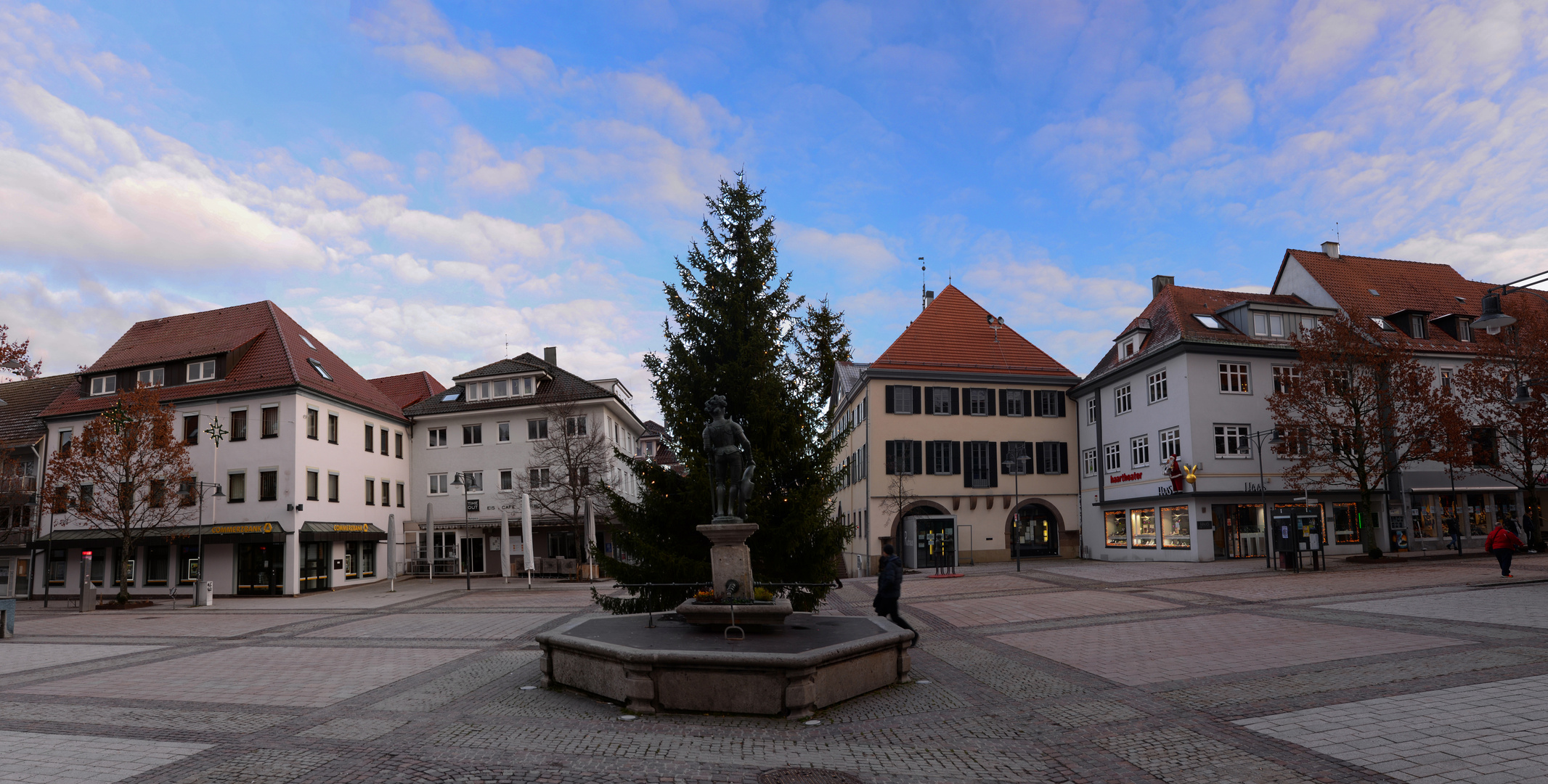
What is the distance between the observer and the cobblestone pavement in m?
7.18

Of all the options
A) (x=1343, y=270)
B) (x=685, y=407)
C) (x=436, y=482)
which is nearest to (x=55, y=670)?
(x=685, y=407)

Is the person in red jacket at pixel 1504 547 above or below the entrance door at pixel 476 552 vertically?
above

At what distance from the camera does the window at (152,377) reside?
3856 centimetres

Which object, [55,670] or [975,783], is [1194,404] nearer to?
Answer: [975,783]

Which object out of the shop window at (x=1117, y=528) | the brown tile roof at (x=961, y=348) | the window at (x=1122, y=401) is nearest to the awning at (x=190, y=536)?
the brown tile roof at (x=961, y=348)

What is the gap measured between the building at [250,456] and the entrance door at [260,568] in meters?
0.04

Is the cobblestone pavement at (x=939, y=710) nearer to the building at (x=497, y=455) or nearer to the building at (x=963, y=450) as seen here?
the building at (x=963, y=450)

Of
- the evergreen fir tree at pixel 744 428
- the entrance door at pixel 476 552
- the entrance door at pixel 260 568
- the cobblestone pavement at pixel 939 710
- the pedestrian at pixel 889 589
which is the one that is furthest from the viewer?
the entrance door at pixel 476 552

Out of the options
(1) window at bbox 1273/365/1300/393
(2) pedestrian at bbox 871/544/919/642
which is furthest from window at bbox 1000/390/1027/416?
(2) pedestrian at bbox 871/544/919/642

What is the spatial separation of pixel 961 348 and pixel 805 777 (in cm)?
3627

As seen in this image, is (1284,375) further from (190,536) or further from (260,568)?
(190,536)

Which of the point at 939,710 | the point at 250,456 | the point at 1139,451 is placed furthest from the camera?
the point at 1139,451

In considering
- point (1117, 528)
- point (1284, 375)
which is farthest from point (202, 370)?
point (1284, 375)

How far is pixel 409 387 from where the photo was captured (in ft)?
170
